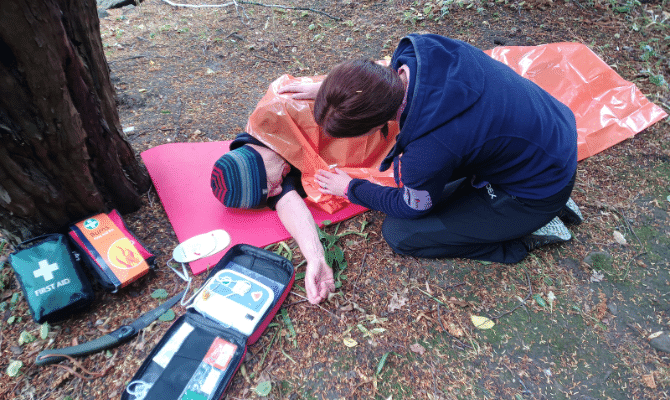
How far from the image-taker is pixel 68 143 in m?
1.60

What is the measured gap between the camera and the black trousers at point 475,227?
1.80 metres

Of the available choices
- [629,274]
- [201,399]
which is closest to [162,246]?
[201,399]

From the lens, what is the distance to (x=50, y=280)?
1521 millimetres

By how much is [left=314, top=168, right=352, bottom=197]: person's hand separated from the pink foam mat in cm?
21

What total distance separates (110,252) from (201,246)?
438 mm

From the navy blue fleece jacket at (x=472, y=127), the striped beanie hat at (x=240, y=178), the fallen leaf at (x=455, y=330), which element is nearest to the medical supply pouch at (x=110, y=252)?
the striped beanie hat at (x=240, y=178)

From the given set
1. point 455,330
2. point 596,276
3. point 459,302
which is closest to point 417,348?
point 455,330

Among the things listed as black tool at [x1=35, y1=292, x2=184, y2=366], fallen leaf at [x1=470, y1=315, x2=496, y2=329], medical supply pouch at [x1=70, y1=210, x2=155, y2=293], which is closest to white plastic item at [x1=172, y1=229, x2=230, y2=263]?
medical supply pouch at [x1=70, y1=210, x2=155, y2=293]

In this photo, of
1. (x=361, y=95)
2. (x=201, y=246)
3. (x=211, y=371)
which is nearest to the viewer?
(x=361, y=95)

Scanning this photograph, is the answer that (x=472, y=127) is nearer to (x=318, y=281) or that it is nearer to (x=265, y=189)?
(x=318, y=281)

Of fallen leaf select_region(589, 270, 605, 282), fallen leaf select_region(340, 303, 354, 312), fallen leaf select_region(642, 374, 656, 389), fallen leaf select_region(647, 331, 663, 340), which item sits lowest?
fallen leaf select_region(642, 374, 656, 389)

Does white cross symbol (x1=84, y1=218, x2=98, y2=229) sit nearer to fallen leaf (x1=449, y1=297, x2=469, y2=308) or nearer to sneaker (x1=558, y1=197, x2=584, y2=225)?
fallen leaf (x1=449, y1=297, x2=469, y2=308)

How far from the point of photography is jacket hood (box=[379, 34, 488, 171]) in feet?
4.31

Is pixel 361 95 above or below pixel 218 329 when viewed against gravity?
above
